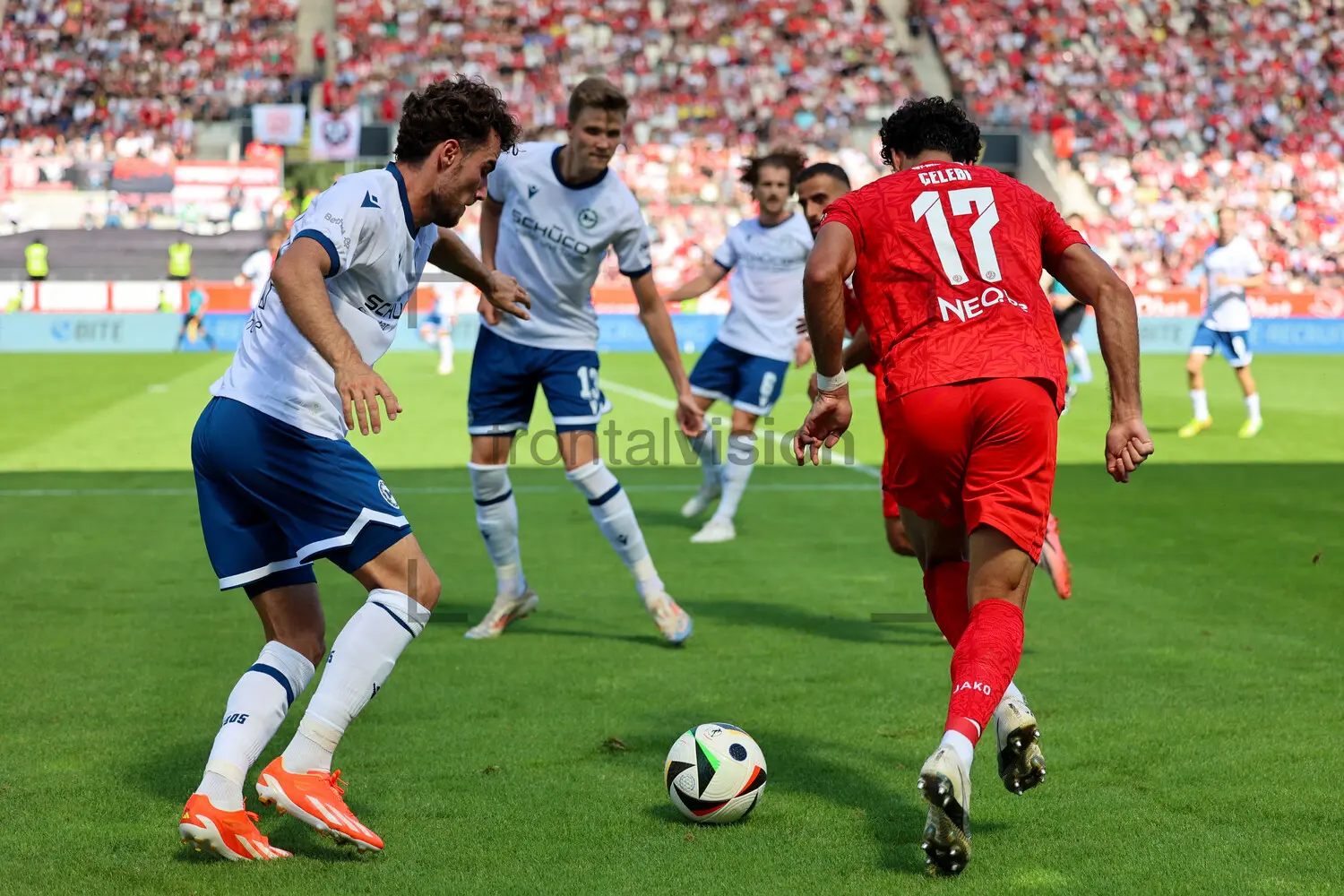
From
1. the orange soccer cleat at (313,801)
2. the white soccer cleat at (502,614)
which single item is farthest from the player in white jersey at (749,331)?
the orange soccer cleat at (313,801)

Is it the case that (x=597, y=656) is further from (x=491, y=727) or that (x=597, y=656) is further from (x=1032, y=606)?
(x=1032, y=606)

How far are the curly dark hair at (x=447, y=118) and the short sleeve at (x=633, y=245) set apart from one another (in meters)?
2.79

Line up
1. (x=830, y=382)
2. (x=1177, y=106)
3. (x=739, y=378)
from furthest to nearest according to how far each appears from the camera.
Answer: (x=1177, y=106), (x=739, y=378), (x=830, y=382)

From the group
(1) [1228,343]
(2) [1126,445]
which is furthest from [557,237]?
(1) [1228,343]

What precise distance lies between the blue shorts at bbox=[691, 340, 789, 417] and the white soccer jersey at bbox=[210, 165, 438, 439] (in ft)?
19.4

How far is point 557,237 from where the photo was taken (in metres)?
6.77

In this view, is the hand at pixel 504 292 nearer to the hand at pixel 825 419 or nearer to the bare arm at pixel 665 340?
the hand at pixel 825 419

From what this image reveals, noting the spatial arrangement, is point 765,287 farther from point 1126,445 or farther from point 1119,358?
point 1126,445

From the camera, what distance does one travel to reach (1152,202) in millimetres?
36562

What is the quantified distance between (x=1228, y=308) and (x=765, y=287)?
8.03 m

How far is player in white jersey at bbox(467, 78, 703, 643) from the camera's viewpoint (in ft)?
22.0

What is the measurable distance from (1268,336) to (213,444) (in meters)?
29.7

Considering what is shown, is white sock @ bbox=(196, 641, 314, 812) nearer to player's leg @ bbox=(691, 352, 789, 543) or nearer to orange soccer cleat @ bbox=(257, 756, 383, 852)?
orange soccer cleat @ bbox=(257, 756, 383, 852)

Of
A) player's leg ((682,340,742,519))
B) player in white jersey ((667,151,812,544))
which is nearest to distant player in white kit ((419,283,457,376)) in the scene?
player's leg ((682,340,742,519))
